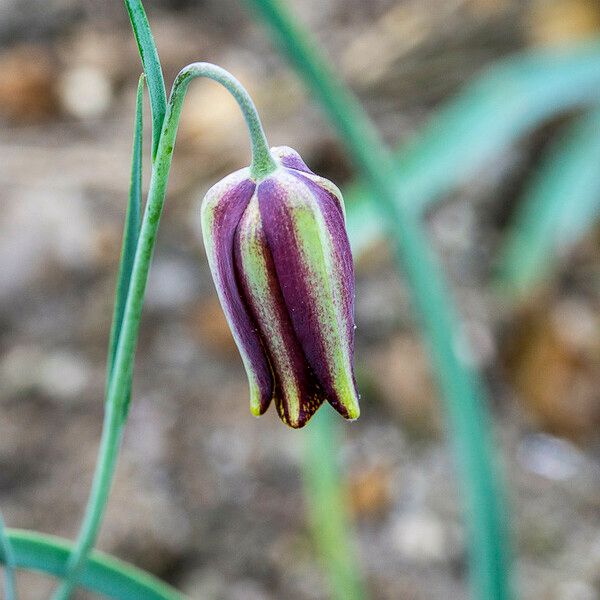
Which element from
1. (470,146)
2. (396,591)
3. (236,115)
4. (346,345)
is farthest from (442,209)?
(346,345)

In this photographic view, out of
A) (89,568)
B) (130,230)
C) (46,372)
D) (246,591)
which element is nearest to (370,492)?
(246,591)

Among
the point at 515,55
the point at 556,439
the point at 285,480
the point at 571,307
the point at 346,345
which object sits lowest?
the point at 346,345

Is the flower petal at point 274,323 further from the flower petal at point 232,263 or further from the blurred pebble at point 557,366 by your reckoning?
the blurred pebble at point 557,366

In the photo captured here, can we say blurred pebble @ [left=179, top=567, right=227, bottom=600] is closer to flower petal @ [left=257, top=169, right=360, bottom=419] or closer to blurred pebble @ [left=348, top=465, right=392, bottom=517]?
blurred pebble @ [left=348, top=465, right=392, bottom=517]

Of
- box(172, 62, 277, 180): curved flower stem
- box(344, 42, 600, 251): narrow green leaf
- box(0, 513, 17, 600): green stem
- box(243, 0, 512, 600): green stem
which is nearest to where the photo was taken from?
box(172, 62, 277, 180): curved flower stem

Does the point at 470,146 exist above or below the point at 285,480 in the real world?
A: above

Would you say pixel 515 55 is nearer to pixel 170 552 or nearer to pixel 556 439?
pixel 556 439

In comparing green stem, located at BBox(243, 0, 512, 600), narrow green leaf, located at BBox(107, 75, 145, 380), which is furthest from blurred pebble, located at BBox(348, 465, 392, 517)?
narrow green leaf, located at BBox(107, 75, 145, 380)

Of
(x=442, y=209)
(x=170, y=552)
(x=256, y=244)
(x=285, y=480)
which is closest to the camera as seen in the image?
(x=256, y=244)
